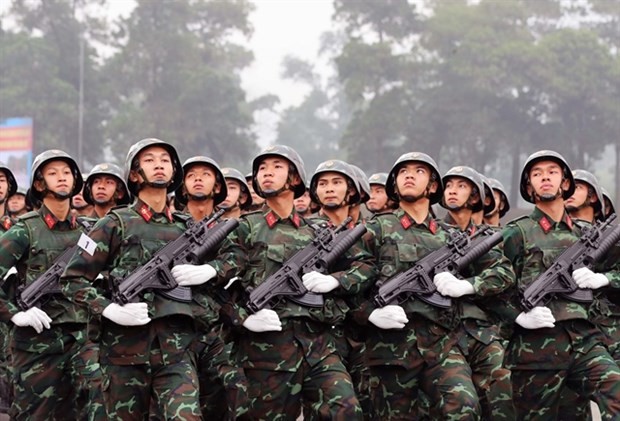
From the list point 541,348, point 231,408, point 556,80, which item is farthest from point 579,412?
point 556,80

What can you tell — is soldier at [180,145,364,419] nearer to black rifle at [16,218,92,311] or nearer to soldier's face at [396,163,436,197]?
soldier's face at [396,163,436,197]

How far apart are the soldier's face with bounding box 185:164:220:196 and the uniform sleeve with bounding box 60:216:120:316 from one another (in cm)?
200

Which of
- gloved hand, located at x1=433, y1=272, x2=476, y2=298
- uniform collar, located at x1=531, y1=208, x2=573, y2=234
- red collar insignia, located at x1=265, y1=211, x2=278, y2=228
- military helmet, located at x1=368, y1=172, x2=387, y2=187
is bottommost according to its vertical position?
gloved hand, located at x1=433, y1=272, x2=476, y2=298

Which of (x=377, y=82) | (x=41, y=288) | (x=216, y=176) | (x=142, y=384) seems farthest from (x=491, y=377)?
(x=377, y=82)

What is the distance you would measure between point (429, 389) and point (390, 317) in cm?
57

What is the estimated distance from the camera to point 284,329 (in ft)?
23.4

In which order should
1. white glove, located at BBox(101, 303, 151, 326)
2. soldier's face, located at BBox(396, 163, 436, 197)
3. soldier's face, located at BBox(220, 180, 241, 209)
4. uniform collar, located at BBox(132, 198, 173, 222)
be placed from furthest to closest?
soldier's face, located at BBox(220, 180, 241, 209) < soldier's face, located at BBox(396, 163, 436, 197) < uniform collar, located at BBox(132, 198, 173, 222) < white glove, located at BBox(101, 303, 151, 326)

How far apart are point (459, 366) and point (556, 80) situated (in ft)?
111

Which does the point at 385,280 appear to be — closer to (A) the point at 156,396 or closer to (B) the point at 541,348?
(B) the point at 541,348

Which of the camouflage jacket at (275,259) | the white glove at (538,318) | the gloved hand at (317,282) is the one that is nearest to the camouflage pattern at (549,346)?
the white glove at (538,318)

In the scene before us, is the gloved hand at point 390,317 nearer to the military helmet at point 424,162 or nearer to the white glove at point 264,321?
the white glove at point 264,321

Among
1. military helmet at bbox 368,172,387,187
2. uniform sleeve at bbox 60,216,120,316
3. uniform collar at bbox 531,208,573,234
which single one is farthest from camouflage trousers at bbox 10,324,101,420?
military helmet at bbox 368,172,387,187

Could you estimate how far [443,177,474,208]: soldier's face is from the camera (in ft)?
29.6

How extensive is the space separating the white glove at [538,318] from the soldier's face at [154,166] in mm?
2641
